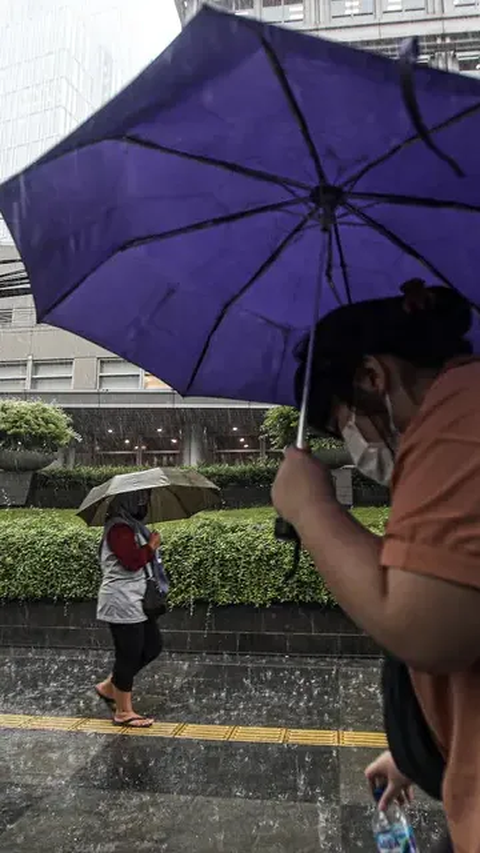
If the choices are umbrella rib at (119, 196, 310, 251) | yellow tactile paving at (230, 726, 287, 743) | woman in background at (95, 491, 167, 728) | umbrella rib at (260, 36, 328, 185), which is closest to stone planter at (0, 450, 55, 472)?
woman in background at (95, 491, 167, 728)

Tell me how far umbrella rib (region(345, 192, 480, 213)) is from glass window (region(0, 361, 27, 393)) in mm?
25671

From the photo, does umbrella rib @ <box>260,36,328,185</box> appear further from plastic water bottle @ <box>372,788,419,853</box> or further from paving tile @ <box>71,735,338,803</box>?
paving tile @ <box>71,735,338,803</box>

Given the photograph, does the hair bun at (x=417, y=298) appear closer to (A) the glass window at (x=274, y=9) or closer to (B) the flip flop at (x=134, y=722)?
(B) the flip flop at (x=134, y=722)

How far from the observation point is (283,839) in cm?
315

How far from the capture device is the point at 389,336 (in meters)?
1.25

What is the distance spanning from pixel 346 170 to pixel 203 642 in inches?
233

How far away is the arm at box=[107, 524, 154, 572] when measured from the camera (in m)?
4.91

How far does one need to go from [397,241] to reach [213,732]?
12.6 feet

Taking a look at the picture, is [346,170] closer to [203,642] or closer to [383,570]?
[383,570]

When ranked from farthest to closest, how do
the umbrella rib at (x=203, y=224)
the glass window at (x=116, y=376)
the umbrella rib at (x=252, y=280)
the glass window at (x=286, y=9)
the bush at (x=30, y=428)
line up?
the glass window at (x=286, y=9), the glass window at (x=116, y=376), the bush at (x=30, y=428), the umbrella rib at (x=252, y=280), the umbrella rib at (x=203, y=224)

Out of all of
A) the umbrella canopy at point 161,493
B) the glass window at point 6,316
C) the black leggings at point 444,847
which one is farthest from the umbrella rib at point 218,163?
the glass window at point 6,316

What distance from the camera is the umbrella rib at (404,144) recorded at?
3.96ft

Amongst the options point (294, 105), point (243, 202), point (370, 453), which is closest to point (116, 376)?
point (243, 202)

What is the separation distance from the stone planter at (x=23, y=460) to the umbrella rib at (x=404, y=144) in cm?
1217
